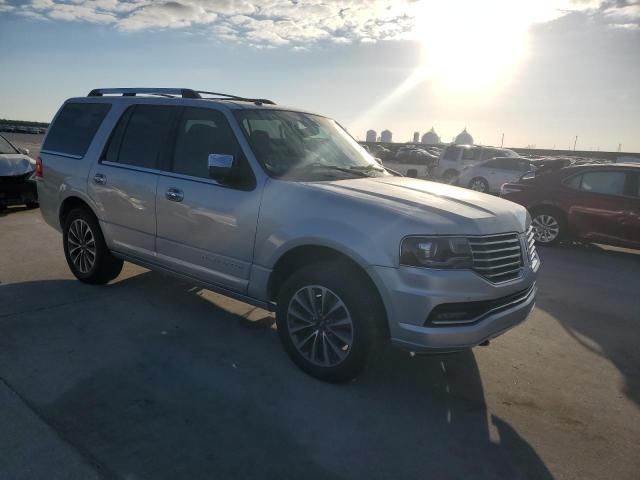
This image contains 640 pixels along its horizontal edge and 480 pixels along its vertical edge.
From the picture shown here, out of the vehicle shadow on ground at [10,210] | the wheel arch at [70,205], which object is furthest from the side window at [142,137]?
the vehicle shadow on ground at [10,210]

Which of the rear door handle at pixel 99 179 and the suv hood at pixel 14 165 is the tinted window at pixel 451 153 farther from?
the rear door handle at pixel 99 179

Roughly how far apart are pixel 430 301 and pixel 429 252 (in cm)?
29

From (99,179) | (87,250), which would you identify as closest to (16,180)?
(87,250)

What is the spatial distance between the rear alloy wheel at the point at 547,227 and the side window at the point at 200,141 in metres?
6.50

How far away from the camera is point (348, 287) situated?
3152 mm

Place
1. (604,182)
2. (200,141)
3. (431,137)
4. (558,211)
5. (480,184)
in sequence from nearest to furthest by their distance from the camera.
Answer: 1. (200,141)
2. (604,182)
3. (558,211)
4. (480,184)
5. (431,137)

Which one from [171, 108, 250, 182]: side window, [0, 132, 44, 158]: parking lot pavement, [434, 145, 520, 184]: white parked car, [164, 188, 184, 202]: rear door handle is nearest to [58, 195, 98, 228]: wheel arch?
[164, 188, 184, 202]: rear door handle

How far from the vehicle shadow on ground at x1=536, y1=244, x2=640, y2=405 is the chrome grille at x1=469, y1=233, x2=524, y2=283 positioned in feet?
4.33

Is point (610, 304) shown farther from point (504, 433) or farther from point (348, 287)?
point (348, 287)

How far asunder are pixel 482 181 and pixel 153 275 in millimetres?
13821

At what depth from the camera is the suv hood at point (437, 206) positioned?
3.01 meters

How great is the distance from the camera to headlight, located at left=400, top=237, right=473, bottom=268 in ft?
9.64

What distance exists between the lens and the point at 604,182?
8148mm

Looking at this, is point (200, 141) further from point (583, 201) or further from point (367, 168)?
point (583, 201)
